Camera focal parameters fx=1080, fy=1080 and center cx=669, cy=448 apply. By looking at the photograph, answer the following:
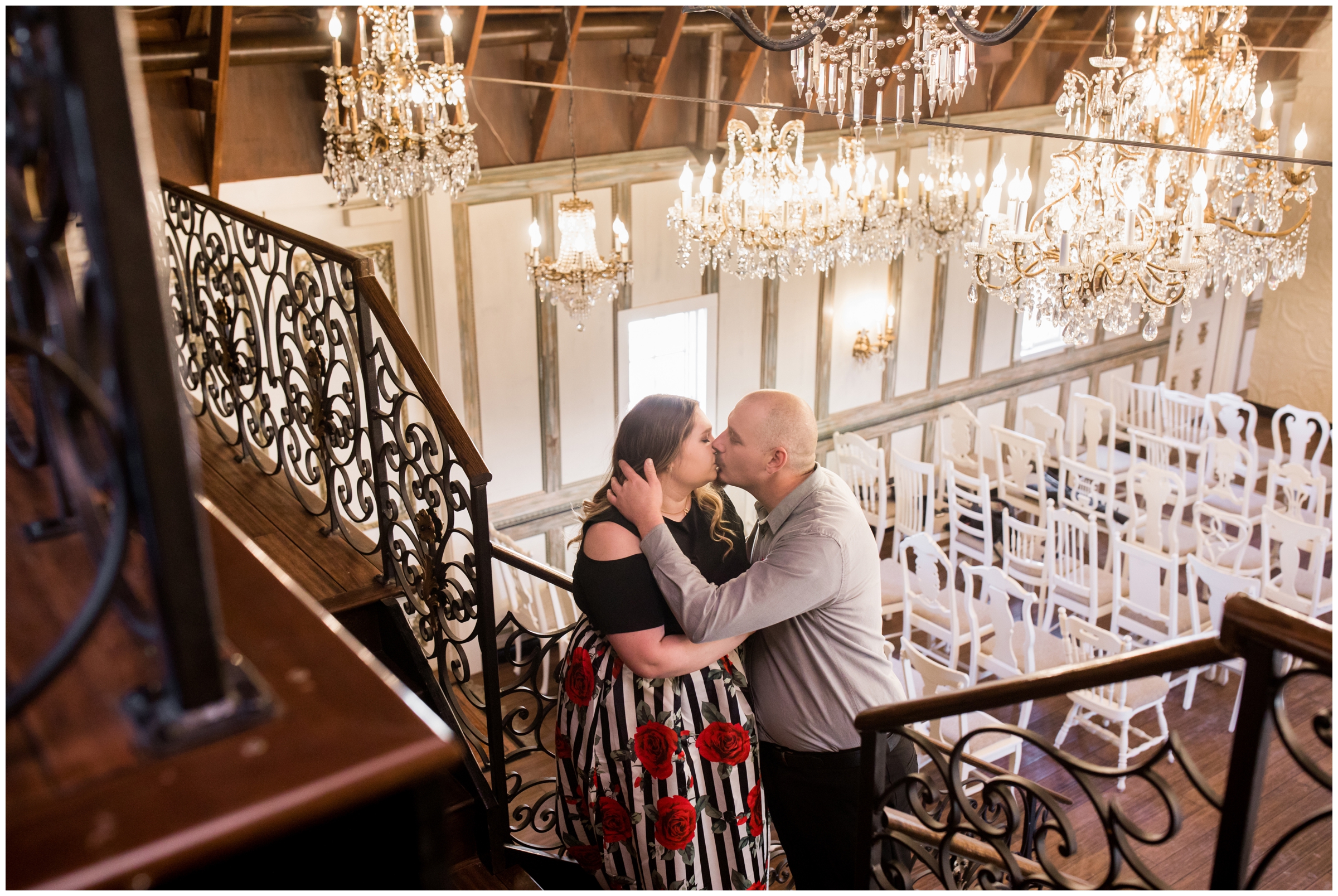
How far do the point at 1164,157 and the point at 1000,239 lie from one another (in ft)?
2.39

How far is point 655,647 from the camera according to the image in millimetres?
2434

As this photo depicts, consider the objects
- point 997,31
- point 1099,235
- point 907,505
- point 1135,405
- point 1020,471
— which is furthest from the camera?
point 1135,405

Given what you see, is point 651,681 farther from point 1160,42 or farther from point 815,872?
point 1160,42

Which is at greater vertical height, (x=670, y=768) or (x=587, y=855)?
(x=670, y=768)

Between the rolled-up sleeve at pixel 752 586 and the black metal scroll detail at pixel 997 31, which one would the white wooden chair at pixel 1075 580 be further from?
the rolled-up sleeve at pixel 752 586

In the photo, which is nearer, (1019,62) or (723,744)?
(723,744)

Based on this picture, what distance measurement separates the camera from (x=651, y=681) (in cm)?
251

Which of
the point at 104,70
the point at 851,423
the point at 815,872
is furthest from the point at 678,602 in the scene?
the point at 851,423

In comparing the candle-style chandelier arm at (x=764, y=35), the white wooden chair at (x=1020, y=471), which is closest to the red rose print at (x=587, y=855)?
the candle-style chandelier arm at (x=764, y=35)

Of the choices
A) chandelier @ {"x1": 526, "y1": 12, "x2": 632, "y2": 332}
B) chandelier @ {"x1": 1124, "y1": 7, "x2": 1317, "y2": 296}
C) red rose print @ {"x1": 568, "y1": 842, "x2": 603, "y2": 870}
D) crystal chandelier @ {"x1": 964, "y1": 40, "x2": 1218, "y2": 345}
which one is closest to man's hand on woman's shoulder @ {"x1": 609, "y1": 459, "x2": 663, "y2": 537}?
red rose print @ {"x1": 568, "y1": 842, "x2": 603, "y2": 870}

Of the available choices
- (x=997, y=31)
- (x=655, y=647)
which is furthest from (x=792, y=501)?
(x=997, y=31)

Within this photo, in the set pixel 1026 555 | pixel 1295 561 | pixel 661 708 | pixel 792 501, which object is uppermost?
pixel 792 501

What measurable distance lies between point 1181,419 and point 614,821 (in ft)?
30.7

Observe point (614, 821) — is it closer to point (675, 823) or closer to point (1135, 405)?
point (675, 823)
